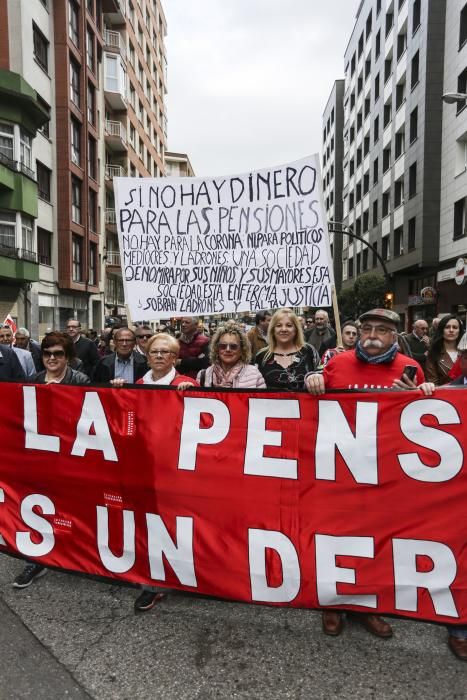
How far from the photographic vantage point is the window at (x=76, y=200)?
25.8 m

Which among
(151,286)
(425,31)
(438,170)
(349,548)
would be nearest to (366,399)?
(349,548)

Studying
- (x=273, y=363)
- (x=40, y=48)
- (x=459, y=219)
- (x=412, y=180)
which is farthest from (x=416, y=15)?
(x=273, y=363)

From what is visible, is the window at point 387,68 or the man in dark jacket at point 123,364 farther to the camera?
the window at point 387,68

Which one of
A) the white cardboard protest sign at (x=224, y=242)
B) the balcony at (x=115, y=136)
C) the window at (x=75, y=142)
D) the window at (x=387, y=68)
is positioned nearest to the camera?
the white cardboard protest sign at (x=224, y=242)

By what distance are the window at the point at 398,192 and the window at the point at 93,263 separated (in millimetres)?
17755

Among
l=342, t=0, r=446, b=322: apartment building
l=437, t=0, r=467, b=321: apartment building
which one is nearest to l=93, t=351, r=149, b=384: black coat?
l=342, t=0, r=446, b=322: apartment building

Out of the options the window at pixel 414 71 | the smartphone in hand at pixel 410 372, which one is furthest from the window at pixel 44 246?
the smartphone in hand at pixel 410 372

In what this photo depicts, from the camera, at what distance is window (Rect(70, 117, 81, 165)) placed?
25594 mm

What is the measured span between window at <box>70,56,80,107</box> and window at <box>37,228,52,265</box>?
23.2 feet

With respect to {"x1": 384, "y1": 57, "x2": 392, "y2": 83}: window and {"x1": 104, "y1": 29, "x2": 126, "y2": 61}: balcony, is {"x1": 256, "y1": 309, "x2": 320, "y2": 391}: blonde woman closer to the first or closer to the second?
{"x1": 384, "y1": 57, "x2": 392, "y2": 83}: window

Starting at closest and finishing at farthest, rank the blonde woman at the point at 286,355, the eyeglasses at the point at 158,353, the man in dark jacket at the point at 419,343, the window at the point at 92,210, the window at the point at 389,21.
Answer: the eyeglasses at the point at 158,353, the blonde woman at the point at 286,355, the man in dark jacket at the point at 419,343, the window at the point at 92,210, the window at the point at 389,21

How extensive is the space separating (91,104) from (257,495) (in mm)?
31349

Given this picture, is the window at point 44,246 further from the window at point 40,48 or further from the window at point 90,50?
the window at point 90,50

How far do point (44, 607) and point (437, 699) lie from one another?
2.18 meters
